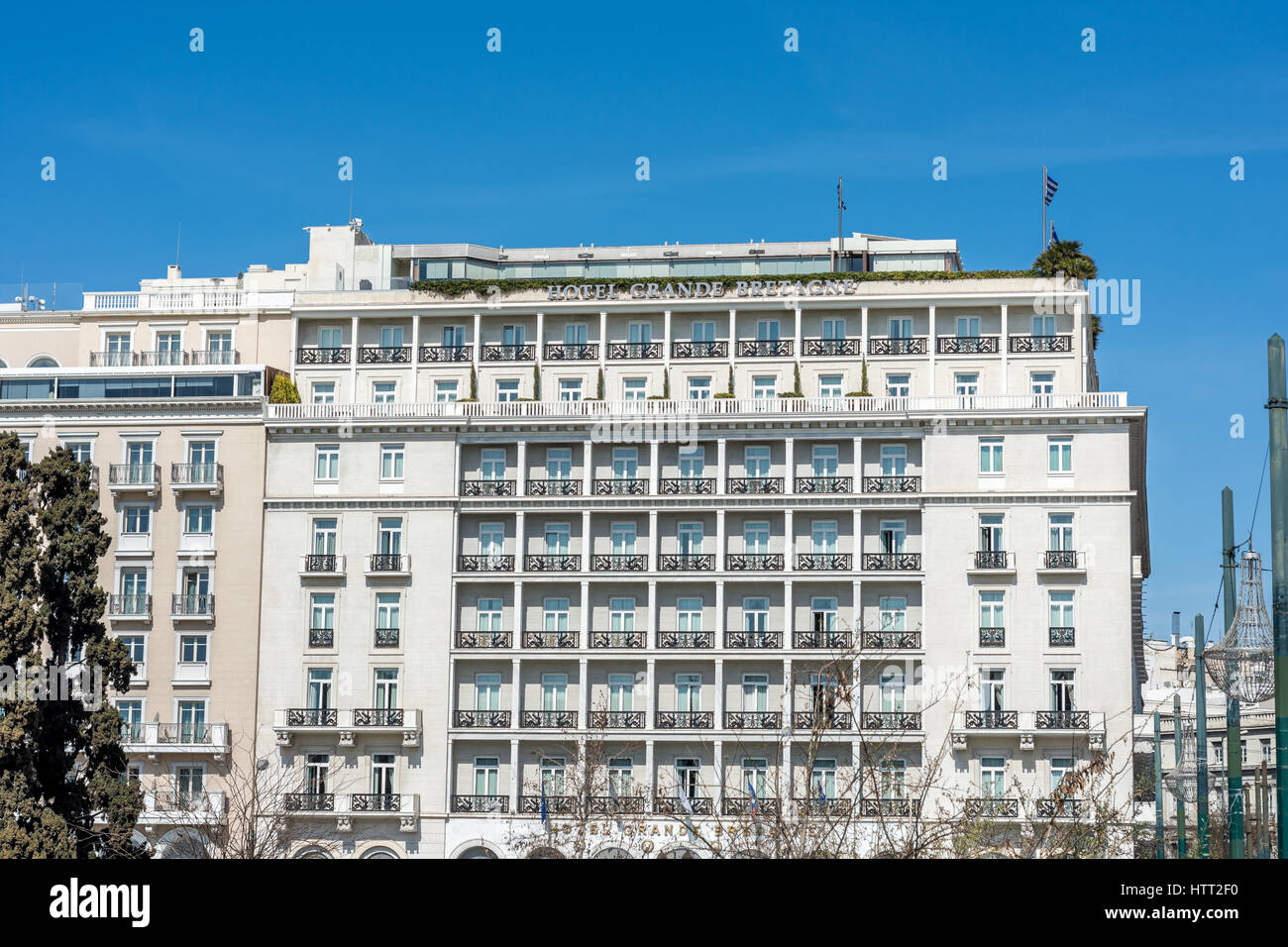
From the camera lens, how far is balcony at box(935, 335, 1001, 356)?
84062 millimetres

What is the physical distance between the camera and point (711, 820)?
7762 cm

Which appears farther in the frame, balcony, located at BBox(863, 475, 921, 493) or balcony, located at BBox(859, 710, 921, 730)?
balcony, located at BBox(863, 475, 921, 493)

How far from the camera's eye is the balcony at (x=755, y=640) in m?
81.2

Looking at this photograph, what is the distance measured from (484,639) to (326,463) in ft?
38.2

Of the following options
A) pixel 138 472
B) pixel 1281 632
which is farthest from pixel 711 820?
pixel 1281 632

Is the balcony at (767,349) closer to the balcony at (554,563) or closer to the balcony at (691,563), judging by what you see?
the balcony at (691,563)

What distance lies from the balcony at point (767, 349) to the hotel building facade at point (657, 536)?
0.14m

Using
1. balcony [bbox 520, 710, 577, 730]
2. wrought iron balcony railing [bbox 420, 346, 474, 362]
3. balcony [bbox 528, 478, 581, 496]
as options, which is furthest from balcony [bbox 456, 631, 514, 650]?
wrought iron balcony railing [bbox 420, 346, 474, 362]

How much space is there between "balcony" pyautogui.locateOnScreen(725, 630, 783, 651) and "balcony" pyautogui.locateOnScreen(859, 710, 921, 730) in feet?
18.6

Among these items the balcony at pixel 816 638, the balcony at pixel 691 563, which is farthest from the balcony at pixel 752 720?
the balcony at pixel 691 563

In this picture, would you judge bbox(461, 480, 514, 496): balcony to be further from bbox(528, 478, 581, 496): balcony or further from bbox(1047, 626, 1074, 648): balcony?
bbox(1047, 626, 1074, 648): balcony

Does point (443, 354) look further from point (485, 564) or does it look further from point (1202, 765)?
point (1202, 765)

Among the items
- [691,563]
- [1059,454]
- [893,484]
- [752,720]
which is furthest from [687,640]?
[1059,454]

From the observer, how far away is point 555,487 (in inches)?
3317
